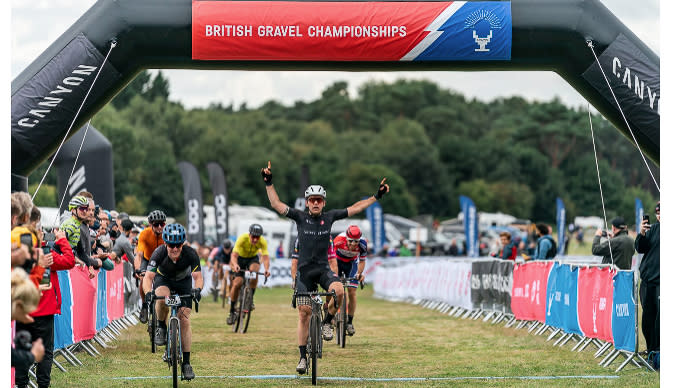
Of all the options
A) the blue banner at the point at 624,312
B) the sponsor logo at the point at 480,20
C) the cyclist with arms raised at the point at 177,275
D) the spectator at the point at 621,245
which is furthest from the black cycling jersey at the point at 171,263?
the spectator at the point at 621,245

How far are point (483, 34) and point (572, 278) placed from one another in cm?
432

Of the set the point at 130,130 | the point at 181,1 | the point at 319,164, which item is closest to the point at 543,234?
the point at 181,1

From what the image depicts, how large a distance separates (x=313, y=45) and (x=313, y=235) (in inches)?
93.7

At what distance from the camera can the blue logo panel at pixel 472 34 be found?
13.0 metres

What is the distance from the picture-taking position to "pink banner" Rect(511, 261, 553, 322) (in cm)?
1731

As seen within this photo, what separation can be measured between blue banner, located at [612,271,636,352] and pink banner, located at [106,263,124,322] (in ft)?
26.1

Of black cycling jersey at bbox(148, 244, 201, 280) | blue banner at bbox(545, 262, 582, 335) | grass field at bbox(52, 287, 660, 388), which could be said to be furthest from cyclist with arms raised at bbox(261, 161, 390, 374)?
blue banner at bbox(545, 262, 582, 335)

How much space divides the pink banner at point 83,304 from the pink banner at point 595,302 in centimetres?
683

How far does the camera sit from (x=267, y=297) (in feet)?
115

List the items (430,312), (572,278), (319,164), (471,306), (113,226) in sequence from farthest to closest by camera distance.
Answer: (319,164) → (430,312) → (471,306) → (113,226) → (572,278)

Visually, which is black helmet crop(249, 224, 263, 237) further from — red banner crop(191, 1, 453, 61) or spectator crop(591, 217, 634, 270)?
spectator crop(591, 217, 634, 270)

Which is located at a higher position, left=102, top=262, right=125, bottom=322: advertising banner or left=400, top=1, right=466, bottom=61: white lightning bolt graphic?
left=400, top=1, right=466, bottom=61: white lightning bolt graphic

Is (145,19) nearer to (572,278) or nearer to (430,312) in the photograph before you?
(572,278)

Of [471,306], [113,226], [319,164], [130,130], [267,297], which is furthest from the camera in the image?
[319,164]
